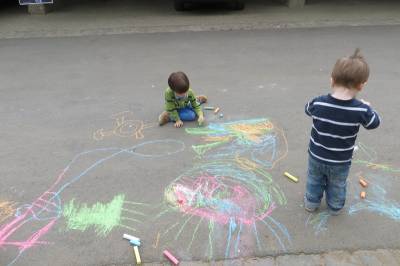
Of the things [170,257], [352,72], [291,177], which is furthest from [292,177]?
[170,257]

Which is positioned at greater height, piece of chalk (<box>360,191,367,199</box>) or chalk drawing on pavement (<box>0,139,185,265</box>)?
piece of chalk (<box>360,191,367,199</box>)

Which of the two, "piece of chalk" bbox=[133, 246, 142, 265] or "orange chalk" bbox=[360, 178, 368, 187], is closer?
"piece of chalk" bbox=[133, 246, 142, 265]

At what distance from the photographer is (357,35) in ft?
24.6

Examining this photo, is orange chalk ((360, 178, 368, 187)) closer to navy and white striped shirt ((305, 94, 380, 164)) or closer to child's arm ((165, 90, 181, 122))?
navy and white striped shirt ((305, 94, 380, 164))

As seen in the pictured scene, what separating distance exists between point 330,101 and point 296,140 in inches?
55.5

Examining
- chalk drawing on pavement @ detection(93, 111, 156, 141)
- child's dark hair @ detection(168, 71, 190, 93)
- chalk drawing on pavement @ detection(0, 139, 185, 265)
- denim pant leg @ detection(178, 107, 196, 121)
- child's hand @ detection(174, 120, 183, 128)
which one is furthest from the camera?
denim pant leg @ detection(178, 107, 196, 121)

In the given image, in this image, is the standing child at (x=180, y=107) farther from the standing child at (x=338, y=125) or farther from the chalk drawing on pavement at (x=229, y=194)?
the standing child at (x=338, y=125)

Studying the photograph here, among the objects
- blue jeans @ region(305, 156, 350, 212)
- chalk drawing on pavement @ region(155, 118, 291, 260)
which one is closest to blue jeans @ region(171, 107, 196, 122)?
chalk drawing on pavement @ region(155, 118, 291, 260)

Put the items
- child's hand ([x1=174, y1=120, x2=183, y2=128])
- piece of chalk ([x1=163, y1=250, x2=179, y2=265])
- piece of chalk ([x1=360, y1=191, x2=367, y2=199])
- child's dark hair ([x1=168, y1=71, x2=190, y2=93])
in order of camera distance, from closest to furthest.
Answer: piece of chalk ([x1=163, y1=250, x2=179, y2=265]) < piece of chalk ([x1=360, y1=191, x2=367, y2=199]) < child's dark hair ([x1=168, y1=71, x2=190, y2=93]) < child's hand ([x1=174, y1=120, x2=183, y2=128])

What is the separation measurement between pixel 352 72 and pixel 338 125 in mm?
334

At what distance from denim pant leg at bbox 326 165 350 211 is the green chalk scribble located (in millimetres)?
1486

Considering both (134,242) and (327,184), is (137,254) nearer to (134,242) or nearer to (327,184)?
(134,242)

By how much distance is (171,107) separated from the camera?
4211 millimetres

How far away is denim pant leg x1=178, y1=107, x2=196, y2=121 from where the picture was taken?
4305mm
